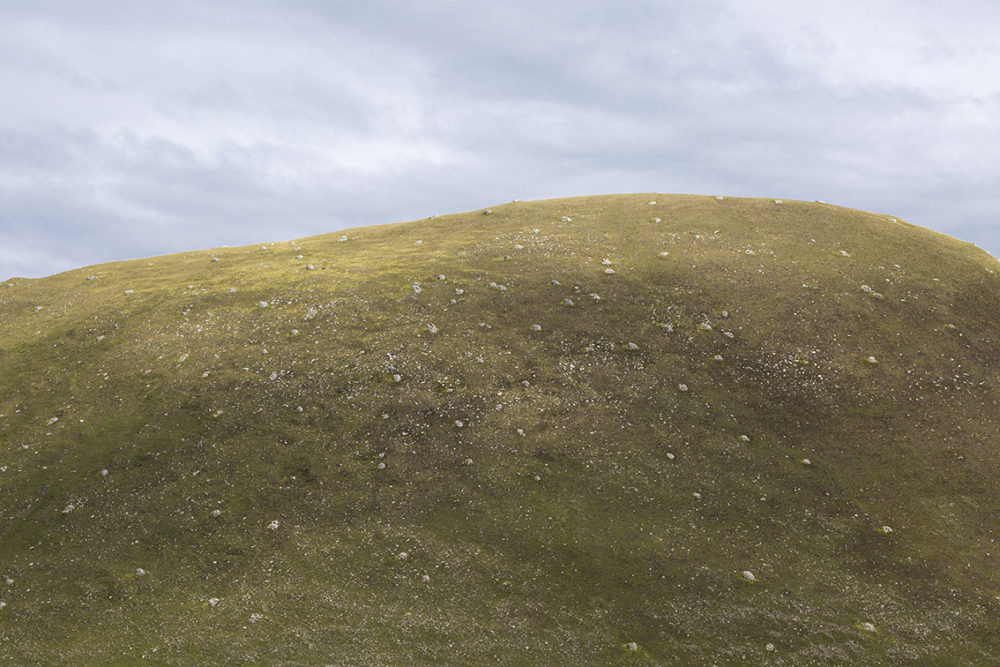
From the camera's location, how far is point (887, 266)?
51469 millimetres

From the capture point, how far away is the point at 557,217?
63.3m

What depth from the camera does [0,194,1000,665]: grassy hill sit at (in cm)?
2645

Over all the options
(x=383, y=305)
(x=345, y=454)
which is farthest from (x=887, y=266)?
(x=345, y=454)

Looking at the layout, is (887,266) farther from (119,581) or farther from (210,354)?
(119,581)

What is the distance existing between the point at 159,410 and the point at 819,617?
36.0 m

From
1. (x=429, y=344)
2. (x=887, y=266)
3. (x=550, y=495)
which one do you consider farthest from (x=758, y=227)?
(x=550, y=495)

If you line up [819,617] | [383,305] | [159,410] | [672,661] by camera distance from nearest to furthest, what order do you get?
[672,661] < [819,617] < [159,410] < [383,305]

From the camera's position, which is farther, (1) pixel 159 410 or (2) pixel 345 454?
(1) pixel 159 410

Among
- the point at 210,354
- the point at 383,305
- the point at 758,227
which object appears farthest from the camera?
the point at 758,227

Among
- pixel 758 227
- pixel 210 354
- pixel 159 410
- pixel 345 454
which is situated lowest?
pixel 345 454

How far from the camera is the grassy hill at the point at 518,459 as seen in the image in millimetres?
26453

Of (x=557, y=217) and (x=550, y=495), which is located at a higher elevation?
(x=557, y=217)

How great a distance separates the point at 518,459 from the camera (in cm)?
3453

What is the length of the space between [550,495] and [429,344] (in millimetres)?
14451
